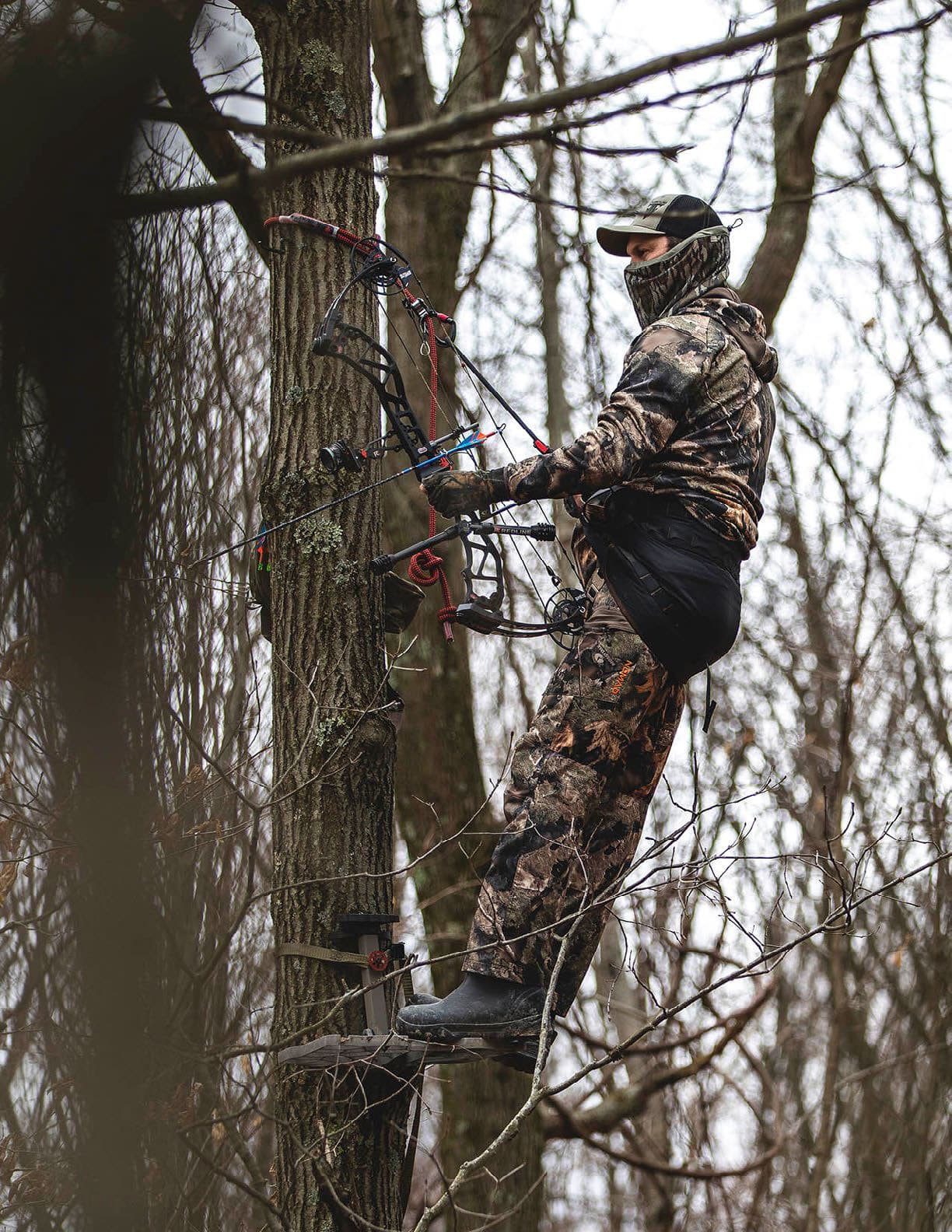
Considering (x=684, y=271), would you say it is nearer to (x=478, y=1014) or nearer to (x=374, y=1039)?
(x=478, y=1014)

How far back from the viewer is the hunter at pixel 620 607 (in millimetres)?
3559

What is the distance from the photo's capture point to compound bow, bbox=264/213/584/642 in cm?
381

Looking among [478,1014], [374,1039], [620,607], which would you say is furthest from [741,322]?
[374,1039]

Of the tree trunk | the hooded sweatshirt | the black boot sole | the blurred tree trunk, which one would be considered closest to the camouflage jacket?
the hooded sweatshirt

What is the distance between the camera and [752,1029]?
11094 mm

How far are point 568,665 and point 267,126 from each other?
2.03 metres

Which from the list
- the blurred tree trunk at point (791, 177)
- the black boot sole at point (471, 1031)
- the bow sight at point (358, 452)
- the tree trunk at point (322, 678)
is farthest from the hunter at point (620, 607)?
the blurred tree trunk at point (791, 177)

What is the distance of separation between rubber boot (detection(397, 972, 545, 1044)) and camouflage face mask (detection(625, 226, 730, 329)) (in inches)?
76.8

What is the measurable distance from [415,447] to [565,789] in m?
1.15

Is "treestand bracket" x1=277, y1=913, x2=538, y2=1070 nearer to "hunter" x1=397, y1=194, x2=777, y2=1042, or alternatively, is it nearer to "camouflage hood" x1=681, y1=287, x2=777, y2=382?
"hunter" x1=397, y1=194, x2=777, y2=1042

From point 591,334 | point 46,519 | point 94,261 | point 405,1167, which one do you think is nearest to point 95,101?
point 94,261

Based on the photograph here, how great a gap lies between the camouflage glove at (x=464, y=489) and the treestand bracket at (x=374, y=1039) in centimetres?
115

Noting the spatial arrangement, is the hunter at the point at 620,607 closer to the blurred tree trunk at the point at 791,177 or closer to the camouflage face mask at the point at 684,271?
the camouflage face mask at the point at 684,271

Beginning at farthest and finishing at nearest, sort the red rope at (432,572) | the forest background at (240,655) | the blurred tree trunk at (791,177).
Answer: the blurred tree trunk at (791,177) < the red rope at (432,572) < the forest background at (240,655)
